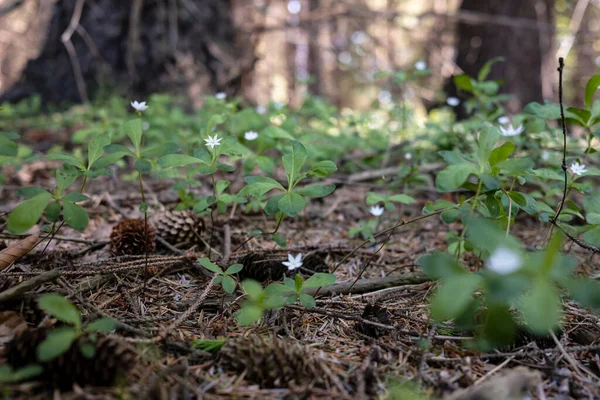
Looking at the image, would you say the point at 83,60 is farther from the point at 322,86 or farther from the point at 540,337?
the point at 322,86

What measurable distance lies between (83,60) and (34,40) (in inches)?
132

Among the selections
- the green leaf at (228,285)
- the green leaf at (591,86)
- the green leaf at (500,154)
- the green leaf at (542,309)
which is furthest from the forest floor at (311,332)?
the green leaf at (591,86)

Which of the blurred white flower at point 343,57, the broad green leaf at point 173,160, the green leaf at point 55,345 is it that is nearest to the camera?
the green leaf at point 55,345

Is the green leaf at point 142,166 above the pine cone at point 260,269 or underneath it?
above

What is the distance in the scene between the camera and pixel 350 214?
9.11 feet

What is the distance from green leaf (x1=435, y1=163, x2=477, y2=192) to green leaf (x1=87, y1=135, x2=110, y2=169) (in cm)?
115

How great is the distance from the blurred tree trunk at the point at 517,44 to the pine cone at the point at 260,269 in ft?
13.9

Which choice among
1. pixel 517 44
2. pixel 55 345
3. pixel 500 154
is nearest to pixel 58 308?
pixel 55 345

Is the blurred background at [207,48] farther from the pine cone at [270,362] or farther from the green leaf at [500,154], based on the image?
the pine cone at [270,362]

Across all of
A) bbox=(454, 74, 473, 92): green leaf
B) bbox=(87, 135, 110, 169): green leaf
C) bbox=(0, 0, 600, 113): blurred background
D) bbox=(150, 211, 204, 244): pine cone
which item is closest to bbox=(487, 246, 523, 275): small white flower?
bbox=(87, 135, 110, 169): green leaf

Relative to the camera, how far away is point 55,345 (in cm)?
95

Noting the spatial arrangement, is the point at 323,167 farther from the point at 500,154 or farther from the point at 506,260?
the point at 506,260

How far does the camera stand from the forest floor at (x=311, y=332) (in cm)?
107

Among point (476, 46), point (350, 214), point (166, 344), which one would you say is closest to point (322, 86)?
point (476, 46)
